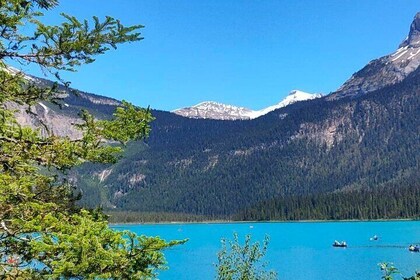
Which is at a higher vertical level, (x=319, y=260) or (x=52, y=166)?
(x=52, y=166)

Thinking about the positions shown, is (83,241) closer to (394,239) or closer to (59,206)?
(59,206)

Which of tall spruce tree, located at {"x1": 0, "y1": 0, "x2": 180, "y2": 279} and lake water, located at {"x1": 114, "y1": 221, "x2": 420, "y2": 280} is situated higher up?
tall spruce tree, located at {"x1": 0, "y1": 0, "x2": 180, "y2": 279}

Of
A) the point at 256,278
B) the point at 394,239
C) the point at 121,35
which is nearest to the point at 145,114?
the point at 121,35

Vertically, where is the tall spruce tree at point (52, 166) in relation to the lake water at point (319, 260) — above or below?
above

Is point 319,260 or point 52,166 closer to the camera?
point 52,166

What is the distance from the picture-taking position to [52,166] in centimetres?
963

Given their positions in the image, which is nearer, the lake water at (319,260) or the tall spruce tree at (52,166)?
the tall spruce tree at (52,166)

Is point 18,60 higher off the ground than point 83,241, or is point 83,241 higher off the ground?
point 18,60

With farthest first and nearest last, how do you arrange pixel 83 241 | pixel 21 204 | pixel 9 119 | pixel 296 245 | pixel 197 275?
pixel 296 245
pixel 197 275
pixel 9 119
pixel 21 204
pixel 83 241

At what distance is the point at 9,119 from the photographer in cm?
1020

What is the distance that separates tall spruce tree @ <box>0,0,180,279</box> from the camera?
785cm

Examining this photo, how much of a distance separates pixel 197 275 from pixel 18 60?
67.6 meters

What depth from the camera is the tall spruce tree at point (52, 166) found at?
25.7 feet

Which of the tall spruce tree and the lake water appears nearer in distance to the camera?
the tall spruce tree
